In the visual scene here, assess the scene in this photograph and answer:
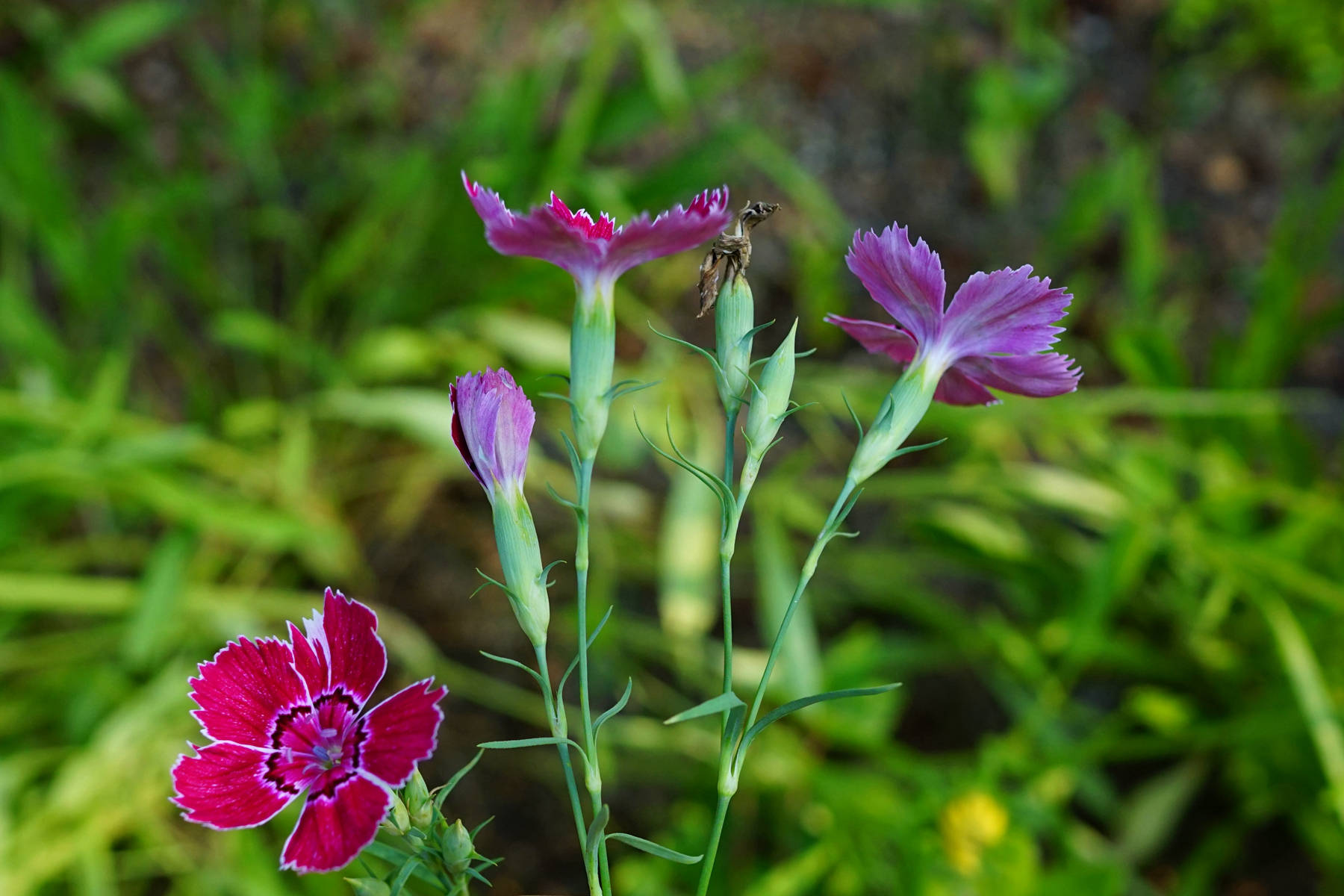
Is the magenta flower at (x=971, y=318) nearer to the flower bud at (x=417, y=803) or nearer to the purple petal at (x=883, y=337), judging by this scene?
the purple petal at (x=883, y=337)

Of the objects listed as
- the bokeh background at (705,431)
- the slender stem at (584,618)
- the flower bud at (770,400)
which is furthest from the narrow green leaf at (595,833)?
the bokeh background at (705,431)

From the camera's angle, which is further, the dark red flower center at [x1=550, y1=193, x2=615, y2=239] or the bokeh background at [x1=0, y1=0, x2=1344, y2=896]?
the bokeh background at [x1=0, y1=0, x2=1344, y2=896]

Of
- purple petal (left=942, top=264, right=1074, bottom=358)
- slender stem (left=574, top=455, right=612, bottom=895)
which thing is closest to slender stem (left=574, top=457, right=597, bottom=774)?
slender stem (left=574, top=455, right=612, bottom=895)

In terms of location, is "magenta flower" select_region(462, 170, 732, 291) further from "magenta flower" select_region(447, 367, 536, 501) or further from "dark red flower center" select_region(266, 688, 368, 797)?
"dark red flower center" select_region(266, 688, 368, 797)

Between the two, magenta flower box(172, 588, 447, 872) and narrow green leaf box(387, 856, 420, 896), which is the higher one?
magenta flower box(172, 588, 447, 872)

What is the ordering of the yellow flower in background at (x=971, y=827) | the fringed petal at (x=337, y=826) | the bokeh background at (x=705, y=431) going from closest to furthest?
the fringed petal at (x=337, y=826), the yellow flower in background at (x=971, y=827), the bokeh background at (x=705, y=431)

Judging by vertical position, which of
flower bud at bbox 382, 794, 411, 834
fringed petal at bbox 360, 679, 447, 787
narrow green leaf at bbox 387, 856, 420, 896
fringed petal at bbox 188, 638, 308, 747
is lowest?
narrow green leaf at bbox 387, 856, 420, 896

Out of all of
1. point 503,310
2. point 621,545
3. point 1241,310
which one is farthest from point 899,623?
point 1241,310
